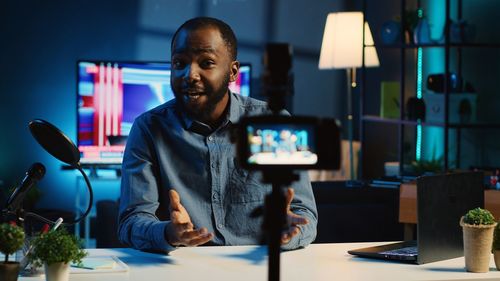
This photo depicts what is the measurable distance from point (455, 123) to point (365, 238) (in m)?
2.13

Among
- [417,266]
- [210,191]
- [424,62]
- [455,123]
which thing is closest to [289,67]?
[417,266]

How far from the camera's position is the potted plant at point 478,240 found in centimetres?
243

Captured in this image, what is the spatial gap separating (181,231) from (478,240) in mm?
738

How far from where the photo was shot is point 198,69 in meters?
2.72

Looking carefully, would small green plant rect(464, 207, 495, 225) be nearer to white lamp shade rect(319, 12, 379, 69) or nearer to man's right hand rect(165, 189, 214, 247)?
man's right hand rect(165, 189, 214, 247)

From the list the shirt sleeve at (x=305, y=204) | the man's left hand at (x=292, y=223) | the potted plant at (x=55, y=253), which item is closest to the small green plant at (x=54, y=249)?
the potted plant at (x=55, y=253)

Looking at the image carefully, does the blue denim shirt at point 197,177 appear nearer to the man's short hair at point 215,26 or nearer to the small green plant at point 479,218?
the man's short hair at point 215,26

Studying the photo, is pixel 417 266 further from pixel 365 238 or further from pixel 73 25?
pixel 73 25

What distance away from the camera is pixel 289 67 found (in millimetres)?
1399

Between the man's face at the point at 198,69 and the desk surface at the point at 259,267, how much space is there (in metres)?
0.42

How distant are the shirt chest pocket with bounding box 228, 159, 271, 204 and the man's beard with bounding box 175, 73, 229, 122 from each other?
0.16 m

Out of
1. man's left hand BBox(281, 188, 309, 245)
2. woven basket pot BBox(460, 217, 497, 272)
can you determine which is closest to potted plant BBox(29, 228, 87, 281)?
man's left hand BBox(281, 188, 309, 245)

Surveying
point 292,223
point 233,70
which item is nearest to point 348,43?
point 233,70

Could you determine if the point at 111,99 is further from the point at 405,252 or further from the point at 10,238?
the point at 10,238
